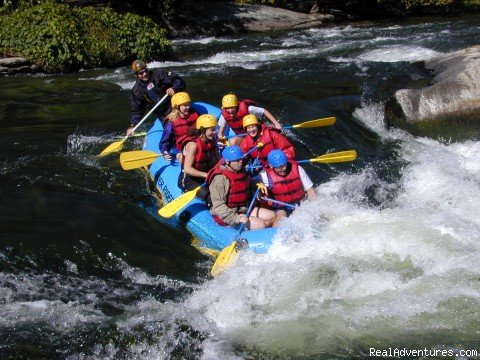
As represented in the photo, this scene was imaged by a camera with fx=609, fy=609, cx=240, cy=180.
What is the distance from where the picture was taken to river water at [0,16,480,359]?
4.50 m

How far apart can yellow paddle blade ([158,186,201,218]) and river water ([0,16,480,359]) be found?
0.25 m

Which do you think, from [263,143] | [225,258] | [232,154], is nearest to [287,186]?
[232,154]

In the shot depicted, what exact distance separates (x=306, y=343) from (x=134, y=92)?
5.04 meters

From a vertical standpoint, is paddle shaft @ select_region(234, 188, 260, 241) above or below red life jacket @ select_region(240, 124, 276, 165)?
below

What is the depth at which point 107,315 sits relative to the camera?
472 centimetres

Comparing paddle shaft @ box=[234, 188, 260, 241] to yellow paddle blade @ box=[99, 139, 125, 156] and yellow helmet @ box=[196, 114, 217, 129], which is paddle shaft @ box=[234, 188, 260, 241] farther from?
yellow paddle blade @ box=[99, 139, 125, 156]

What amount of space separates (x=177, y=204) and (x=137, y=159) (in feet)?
4.25

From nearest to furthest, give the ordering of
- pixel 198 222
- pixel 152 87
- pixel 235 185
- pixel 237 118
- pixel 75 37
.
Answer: pixel 235 185 → pixel 198 222 → pixel 237 118 → pixel 152 87 → pixel 75 37

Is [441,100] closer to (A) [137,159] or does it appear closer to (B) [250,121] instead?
(B) [250,121]

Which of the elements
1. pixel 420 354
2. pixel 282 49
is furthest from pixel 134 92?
pixel 282 49

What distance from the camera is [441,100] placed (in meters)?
9.73

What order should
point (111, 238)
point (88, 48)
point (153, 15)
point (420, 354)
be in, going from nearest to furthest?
1. point (420, 354)
2. point (111, 238)
3. point (88, 48)
4. point (153, 15)

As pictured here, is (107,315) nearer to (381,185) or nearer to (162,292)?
(162,292)

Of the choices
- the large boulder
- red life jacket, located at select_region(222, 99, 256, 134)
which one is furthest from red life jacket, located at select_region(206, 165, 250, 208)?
the large boulder
